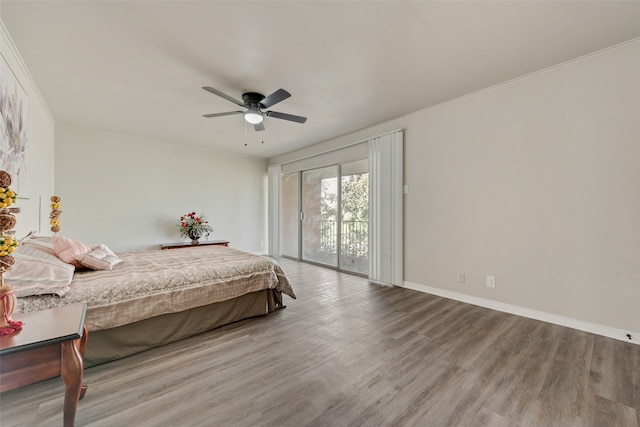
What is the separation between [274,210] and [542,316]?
17.2ft

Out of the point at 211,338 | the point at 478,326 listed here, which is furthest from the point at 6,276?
the point at 478,326

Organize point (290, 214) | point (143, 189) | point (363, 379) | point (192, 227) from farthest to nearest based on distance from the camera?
point (290, 214), point (192, 227), point (143, 189), point (363, 379)

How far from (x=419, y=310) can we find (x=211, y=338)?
2254mm

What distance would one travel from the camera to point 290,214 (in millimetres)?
6348

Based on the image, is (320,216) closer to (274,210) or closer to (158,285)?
(274,210)

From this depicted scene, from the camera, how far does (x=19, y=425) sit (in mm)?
Answer: 1386

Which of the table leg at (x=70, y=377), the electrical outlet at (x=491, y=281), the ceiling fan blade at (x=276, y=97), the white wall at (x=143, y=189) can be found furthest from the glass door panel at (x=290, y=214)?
the table leg at (x=70, y=377)

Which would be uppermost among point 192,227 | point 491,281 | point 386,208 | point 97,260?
point 386,208

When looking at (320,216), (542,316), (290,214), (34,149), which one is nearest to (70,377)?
(34,149)

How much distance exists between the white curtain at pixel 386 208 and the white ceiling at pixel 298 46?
786 millimetres

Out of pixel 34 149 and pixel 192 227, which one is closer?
pixel 34 149

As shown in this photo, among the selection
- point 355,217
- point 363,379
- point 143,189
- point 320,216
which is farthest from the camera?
point 320,216

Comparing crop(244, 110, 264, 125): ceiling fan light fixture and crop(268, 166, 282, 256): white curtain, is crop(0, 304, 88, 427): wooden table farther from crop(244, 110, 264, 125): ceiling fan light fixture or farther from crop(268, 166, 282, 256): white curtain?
crop(268, 166, 282, 256): white curtain

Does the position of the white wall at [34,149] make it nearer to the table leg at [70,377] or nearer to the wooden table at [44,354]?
the wooden table at [44,354]
